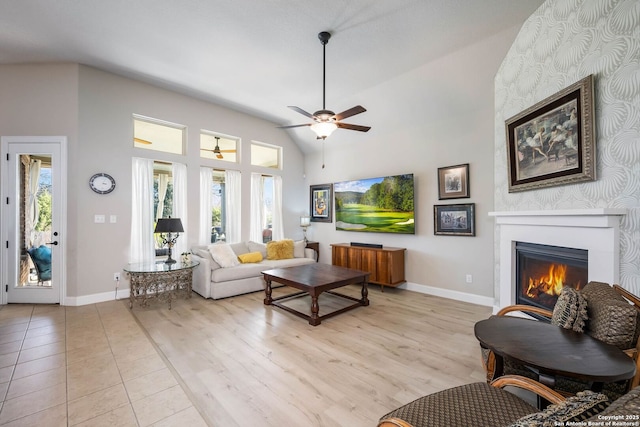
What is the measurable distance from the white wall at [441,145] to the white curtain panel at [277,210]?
2.09 meters

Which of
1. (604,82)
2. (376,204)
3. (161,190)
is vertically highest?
(604,82)

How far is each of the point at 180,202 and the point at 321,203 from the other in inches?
119

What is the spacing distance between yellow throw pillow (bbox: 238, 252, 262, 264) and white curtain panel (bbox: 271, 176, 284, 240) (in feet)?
4.44

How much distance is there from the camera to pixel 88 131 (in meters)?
4.15

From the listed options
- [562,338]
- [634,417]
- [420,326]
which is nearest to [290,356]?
[420,326]

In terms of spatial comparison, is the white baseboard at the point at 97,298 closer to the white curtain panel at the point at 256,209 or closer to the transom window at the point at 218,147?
the white curtain panel at the point at 256,209

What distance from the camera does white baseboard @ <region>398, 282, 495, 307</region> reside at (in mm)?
4082

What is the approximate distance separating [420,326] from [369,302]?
3.28 ft

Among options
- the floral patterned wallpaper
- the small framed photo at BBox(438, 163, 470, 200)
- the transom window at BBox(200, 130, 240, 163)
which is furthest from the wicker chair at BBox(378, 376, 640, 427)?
the transom window at BBox(200, 130, 240, 163)

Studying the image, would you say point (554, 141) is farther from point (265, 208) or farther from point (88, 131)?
point (88, 131)

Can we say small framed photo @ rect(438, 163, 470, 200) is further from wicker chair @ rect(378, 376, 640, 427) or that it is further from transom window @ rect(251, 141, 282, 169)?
transom window @ rect(251, 141, 282, 169)

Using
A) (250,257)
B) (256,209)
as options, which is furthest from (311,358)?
(256,209)

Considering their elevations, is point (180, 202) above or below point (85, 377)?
above

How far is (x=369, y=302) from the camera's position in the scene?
423 centimetres
